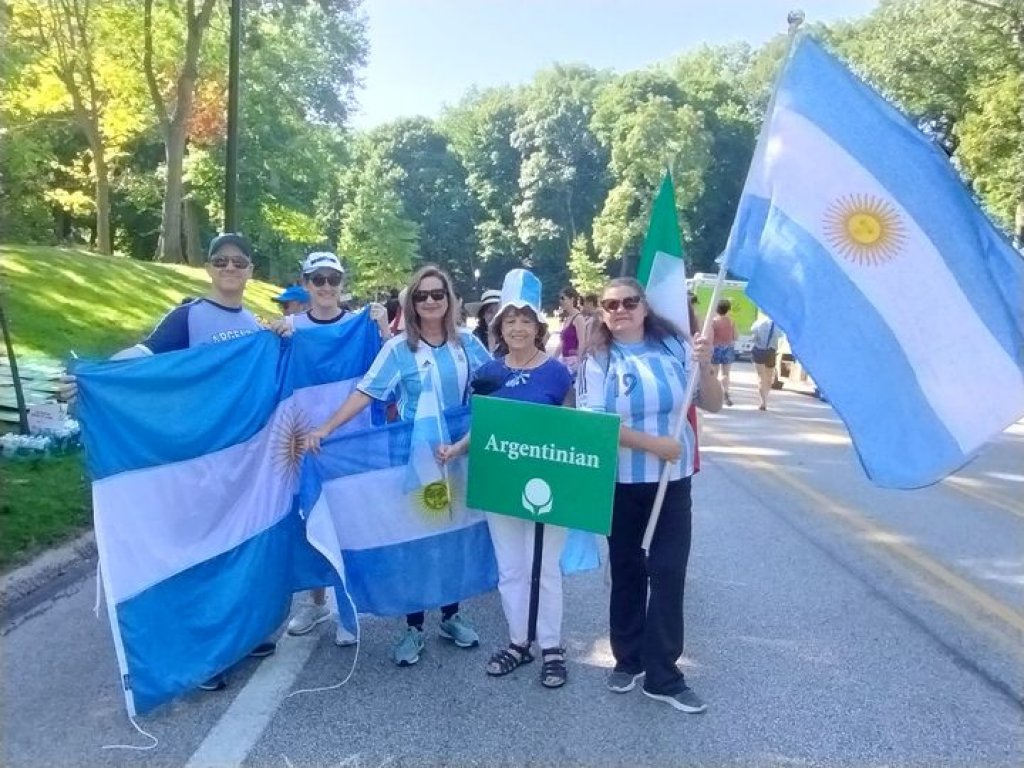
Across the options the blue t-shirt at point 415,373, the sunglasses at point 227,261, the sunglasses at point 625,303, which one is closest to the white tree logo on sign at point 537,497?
the blue t-shirt at point 415,373

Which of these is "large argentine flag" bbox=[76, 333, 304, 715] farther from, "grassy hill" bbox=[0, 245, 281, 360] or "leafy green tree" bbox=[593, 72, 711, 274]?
"leafy green tree" bbox=[593, 72, 711, 274]

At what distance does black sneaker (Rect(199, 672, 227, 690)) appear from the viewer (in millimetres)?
4297

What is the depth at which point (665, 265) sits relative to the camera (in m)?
4.53

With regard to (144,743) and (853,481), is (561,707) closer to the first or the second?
(144,743)

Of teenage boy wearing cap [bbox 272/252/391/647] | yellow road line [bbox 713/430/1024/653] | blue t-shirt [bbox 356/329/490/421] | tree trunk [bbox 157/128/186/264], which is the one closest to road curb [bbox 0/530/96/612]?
teenage boy wearing cap [bbox 272/252/391/647]

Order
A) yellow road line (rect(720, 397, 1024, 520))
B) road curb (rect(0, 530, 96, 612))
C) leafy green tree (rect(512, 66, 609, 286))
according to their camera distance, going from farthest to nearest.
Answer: leafy green tree (rect(512, 66, 609, 286))
yellow road line (rect(720, 397, 1024, 520))
road curb (rect(0, 530, 96, 612))

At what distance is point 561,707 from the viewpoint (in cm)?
416

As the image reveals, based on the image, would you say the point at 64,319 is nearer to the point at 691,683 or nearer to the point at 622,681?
the point at 622,681

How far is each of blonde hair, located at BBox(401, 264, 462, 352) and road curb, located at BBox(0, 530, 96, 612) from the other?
281 cm

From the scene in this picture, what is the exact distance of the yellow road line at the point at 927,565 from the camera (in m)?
5.43

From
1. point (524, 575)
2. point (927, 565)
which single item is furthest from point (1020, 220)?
point (524, 575)

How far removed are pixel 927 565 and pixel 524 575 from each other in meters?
3.29

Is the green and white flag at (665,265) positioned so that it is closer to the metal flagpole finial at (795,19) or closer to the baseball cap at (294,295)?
the metal flagpole finial at (795,19)

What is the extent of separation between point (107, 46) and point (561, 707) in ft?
100
